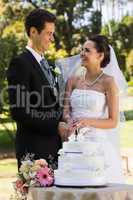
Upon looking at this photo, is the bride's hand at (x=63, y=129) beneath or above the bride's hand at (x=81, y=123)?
beneath

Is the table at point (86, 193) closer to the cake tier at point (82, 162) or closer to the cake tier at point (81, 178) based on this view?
the cake tier at point (81, 178)

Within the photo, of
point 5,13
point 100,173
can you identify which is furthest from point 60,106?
point 5,13

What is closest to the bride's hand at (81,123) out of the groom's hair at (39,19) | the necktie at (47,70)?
the necktie at (47,70)

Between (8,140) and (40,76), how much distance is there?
55.7 feet

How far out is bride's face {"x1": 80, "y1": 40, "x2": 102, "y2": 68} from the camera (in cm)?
496

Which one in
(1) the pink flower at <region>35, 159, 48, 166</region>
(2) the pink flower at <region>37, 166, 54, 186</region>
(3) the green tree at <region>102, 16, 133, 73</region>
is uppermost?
(3) the green tree at <region>102, 16, 133, 73</region>

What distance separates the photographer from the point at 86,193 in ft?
13.6

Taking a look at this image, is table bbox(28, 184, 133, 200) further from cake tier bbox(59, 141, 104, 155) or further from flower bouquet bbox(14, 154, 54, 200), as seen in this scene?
cake tier bbox(59, 141, 104, 155)

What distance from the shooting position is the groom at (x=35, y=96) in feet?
14.8

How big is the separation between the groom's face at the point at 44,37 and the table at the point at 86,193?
113cm

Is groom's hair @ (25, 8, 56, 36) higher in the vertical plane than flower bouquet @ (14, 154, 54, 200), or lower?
higher

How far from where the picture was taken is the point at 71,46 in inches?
1489

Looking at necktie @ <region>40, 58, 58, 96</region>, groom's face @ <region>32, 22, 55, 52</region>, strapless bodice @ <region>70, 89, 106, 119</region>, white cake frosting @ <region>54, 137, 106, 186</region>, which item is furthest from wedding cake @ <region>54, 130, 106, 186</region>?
groom's face @ <region>32, 22, 55, 52</region>

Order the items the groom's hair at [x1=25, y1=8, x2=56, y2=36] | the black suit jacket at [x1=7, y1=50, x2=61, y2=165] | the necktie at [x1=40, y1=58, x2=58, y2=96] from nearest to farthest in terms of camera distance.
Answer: the black suit jacket at [x1=7, y1=50, x2=61, y2=165] < the groom's hair at [x1=25, y1=8, x2=56, y2=36] < the necktie at [x1=40, y1=58, x2=58, y2=96]
